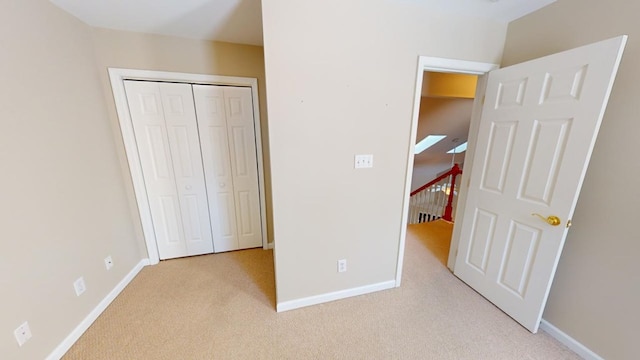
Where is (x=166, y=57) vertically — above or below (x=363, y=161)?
above

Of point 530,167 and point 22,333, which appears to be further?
point 530,167

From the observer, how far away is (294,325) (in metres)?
1.67

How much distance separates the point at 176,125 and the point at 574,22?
3.22 meters

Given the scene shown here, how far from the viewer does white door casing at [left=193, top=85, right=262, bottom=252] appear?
225 cm

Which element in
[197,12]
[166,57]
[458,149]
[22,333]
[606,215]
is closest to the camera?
[22,333]

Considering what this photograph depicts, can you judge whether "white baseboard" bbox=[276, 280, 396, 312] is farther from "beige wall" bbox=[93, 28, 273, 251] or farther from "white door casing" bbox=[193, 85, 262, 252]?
"beige wall" bbox=[93, 28, 273, 251]

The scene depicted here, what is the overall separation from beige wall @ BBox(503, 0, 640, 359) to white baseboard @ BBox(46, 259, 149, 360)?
339 cm

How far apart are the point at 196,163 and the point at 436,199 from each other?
3933mm

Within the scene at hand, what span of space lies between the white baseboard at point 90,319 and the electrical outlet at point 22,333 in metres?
0.23

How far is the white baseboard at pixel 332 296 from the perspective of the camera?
70.9 inches

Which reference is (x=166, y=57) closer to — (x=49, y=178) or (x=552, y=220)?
(x=49, y=178)

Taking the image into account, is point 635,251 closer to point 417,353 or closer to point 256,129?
point 417,353

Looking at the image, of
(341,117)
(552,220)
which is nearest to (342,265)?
(341,117)

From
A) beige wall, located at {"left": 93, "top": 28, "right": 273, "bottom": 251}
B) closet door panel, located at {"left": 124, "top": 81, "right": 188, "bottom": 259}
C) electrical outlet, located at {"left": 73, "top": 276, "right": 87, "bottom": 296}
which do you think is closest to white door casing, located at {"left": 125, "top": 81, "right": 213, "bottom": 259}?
closet door panel, located at {"left": 124, "top": 81, "right": 188, "bottom": 259}
